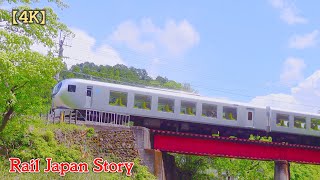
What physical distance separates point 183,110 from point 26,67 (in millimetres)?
12230

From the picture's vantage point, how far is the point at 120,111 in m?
24.0

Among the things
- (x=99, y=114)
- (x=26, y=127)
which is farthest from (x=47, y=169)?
(x=99, y=114)

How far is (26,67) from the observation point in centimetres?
1504

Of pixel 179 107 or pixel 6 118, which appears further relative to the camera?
pixel 179 107

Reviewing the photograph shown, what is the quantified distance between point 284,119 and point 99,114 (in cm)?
1252

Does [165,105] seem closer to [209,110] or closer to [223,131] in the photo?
[209,110]

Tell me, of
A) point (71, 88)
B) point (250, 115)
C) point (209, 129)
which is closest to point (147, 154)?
point (71, 88)

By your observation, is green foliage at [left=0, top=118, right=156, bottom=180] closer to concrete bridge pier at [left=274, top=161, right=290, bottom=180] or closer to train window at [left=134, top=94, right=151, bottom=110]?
train window at [left=134, top=94, right=151, bottom=110]

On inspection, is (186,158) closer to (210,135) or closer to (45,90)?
(210,135)

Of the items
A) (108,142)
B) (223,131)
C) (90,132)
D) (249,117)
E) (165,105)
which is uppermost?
(165,105)

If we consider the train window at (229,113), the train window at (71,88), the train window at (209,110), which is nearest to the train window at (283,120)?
the train window at (229,113)

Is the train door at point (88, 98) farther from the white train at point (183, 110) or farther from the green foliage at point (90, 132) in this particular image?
the green foliage at point (90, 132)

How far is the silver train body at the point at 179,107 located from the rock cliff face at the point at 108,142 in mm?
2470

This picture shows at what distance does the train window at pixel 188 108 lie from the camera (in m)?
25.6
